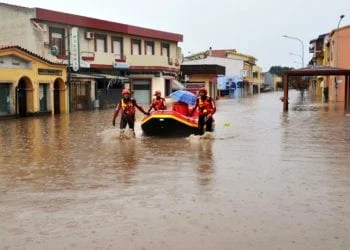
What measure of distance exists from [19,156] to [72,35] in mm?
22250

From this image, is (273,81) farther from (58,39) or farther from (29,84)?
(29,84)

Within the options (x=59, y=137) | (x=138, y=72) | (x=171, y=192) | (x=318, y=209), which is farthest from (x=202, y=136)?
(x=138, y=72)

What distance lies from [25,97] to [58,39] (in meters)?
7.01

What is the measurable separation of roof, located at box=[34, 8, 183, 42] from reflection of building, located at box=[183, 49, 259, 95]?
28.7 meters

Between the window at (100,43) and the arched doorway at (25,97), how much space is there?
1021cm

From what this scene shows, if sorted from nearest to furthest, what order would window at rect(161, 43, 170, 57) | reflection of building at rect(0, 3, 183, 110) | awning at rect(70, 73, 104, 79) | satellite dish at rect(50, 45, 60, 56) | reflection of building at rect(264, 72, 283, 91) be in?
1. reflection of building at rect(0, 3, 183, 110)
2. satellite dish at rect(50, 45, 60, 56)
3. awning at rect(70, 73, 104, 79)
4. window at rect(161, 43, 170, 57)
5. reflection of building at rect(264, 72, 283, 91)

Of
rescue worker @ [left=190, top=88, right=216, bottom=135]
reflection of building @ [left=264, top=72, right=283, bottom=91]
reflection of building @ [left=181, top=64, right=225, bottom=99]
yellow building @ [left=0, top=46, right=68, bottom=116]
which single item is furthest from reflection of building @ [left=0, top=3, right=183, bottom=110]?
reflection of building @ [left=264, top=72, right=283, bottom=91]

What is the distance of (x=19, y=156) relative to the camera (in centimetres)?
1349

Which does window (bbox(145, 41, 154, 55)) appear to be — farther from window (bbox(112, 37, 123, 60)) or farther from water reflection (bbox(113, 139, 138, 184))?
water reflection (bbox(113, 139, 138, 184))

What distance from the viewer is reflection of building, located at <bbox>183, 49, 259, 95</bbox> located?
77625mm

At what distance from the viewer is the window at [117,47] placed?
41125 mm

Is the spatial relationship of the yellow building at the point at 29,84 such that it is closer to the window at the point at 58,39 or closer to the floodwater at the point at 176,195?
the window at the point at 58,39

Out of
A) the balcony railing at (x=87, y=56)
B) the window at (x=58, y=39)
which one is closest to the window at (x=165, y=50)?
the balcony railing at (x=87, y=56)

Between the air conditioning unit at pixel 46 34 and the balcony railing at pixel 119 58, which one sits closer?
the air conditioning unit at pixel 46 34
